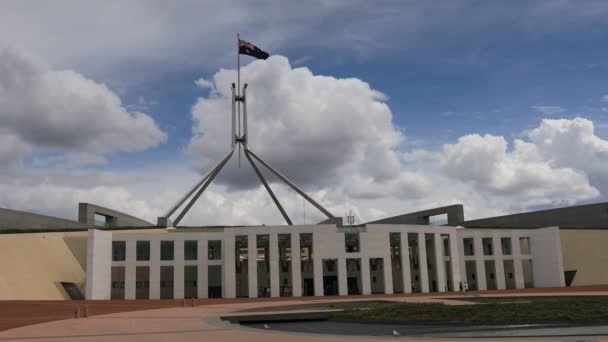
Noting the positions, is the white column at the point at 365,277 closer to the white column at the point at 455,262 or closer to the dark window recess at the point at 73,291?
the white column at the point at 455,262

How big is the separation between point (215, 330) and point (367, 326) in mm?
5854

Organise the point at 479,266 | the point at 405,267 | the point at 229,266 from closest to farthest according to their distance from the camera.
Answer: the point at 229,266, the point at 405,267, the point at 479,266

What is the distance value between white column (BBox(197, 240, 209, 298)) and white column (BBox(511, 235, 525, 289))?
32.6 metres

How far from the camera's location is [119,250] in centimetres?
5238

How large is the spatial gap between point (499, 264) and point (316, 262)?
20836 mm

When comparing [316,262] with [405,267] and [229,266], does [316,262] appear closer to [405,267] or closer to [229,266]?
[229,266]

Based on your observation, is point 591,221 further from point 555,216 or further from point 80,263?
point 80,263

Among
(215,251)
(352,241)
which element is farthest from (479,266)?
(215,251)

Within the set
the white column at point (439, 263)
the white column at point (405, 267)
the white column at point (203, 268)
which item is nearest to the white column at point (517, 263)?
the white column at point (439, 263)

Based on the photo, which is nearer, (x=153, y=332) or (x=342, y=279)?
(x=153, y=332)

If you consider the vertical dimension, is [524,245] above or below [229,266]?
above

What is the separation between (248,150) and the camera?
226 ft

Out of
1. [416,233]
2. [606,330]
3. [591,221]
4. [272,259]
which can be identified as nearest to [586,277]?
[591,221]

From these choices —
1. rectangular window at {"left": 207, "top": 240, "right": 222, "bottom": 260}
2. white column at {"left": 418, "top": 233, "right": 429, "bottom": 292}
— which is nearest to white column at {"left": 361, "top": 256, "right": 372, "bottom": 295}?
white column at {"left": 418, "top": 233, "right": 429, "bottom": 292}
